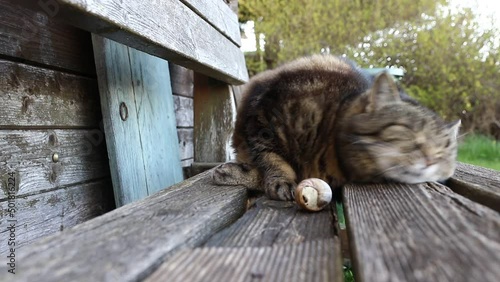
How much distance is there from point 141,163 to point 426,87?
5.67 m

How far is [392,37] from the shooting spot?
5.99 meters

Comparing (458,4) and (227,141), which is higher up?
(458,4)

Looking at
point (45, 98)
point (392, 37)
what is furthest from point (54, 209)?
point (392, 37)

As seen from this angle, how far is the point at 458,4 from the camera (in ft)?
19.7

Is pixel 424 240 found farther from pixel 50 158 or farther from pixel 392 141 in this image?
pixel 50 158

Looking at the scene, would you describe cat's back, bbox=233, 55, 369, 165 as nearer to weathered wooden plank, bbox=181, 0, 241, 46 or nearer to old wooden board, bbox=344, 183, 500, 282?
weathered wooden plank, bbox=181, 0, 241, 46

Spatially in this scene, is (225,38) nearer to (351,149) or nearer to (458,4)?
(351,149)

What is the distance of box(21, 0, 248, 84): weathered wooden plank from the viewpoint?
3.15ft

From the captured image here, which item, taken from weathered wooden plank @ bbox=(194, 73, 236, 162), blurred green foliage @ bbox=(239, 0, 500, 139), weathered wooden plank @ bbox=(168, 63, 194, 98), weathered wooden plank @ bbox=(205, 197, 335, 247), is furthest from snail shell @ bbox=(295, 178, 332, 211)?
blurred green foliage @ bbox=(239, 0, 500, 139)

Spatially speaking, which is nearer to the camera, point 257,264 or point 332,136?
point 257,264

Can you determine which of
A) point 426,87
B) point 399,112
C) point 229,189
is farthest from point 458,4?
point 229,189

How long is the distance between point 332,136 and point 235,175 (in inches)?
15.1

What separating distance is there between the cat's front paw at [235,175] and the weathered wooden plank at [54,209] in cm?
45

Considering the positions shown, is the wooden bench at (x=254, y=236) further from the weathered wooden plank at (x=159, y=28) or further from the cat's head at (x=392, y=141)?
the cat's head at (x=392, y=141)
